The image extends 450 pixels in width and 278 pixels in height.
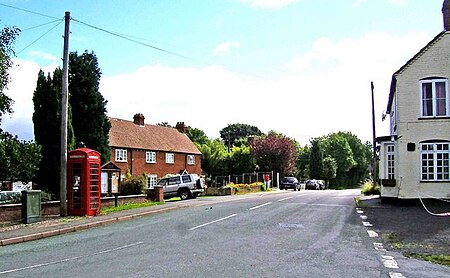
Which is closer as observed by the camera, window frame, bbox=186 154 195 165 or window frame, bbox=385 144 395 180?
window frame, bbox=385 144 395 180

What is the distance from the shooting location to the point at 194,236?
13.9m

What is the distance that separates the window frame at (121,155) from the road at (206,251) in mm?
30985

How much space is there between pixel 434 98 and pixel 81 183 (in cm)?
1787

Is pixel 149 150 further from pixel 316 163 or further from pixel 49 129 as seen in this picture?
pixel 316 163

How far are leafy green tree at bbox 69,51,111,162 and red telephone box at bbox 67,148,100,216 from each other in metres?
12.6

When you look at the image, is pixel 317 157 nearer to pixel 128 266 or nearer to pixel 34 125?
pixel 34 125

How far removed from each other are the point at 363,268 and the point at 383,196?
59.6ft

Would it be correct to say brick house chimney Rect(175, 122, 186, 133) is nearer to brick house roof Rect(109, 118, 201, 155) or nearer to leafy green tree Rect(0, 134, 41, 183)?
brick house roof Rect(109, 118, 201, 155)

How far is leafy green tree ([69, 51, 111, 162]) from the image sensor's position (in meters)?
33.2

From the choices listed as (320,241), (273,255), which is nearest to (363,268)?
(273,255)

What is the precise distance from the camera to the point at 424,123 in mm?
24609

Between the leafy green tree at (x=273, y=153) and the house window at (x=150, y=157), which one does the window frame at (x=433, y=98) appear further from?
the leafy green tree at (x=273, y=153)

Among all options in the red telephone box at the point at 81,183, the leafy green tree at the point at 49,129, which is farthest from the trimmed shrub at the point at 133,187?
the red telephone box at the point at 81,183

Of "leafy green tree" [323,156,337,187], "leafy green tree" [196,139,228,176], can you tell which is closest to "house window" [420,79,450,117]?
"leafy green tree" [196,139,228,176]
